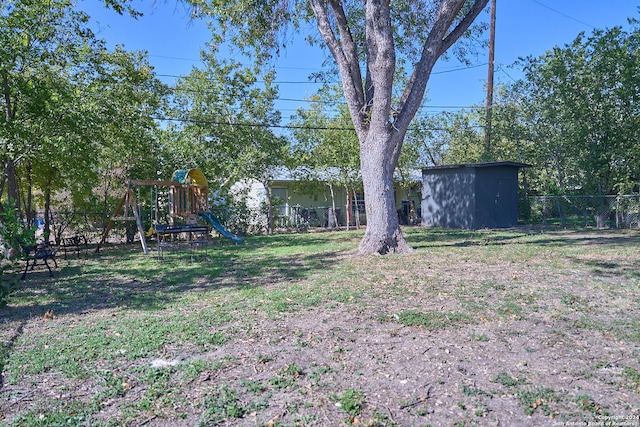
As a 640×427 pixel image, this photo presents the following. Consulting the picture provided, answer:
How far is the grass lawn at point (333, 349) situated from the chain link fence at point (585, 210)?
10180mm

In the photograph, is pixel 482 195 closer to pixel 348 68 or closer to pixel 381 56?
pixel 348 68

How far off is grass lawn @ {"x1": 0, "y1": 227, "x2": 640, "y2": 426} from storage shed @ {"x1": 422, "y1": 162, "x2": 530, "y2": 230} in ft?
34.2

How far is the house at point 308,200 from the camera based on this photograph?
69.8ft

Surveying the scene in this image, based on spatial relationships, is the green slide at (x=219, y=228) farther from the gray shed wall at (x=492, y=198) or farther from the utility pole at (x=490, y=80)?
the utility pole at (x=490, y=80)

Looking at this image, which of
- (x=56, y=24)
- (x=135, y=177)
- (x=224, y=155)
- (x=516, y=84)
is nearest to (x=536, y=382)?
(x=56, y=24)

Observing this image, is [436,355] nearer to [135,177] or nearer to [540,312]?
[540,312]

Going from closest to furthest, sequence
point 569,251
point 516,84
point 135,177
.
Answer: point 569,251, point 135,177, point 516,84

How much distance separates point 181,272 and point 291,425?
6710mm

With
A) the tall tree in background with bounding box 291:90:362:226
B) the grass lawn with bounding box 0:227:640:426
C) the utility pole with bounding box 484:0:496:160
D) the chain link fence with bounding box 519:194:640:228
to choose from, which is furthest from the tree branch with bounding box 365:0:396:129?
the utility pole with bounding box 484:0:496:160

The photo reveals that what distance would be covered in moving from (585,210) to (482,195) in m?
4.00

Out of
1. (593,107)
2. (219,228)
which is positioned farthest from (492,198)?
(219,228)

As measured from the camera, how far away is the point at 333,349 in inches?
170

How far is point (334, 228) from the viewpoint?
21891mm

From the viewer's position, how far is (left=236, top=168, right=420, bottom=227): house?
2127cm
